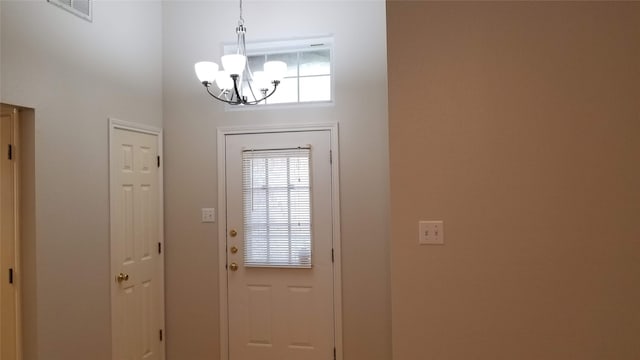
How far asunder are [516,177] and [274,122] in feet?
6.38

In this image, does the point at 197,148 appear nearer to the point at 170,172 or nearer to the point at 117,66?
the point at 170,172

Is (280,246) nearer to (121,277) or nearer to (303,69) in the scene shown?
(121,277)

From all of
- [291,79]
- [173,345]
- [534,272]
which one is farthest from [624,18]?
[173,345]


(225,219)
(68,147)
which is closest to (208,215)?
(225,219)

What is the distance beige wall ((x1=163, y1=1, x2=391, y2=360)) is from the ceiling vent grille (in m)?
0.84

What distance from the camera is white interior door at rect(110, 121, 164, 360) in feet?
9.95

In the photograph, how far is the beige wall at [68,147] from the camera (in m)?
2.40

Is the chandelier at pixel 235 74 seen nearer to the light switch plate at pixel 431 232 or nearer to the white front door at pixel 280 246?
the white front door at pixel 280 246

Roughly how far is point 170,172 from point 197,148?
0.31m

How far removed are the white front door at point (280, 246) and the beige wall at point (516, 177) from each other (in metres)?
1.25

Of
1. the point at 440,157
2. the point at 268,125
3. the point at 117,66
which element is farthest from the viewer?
the point at 268,125

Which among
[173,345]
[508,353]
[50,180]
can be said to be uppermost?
[50,180]

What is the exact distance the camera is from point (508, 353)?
2076 millimetres

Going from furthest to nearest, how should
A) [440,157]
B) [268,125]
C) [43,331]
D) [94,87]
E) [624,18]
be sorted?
[268,125] < [94,87] < [43,331] < [440,157] < [624,18]
